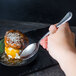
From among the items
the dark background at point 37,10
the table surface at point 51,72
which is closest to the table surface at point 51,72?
the table surface at point 51,72

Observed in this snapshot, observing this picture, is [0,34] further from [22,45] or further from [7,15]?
[7,15]

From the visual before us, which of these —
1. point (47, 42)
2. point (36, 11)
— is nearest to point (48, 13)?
point (36, 11)

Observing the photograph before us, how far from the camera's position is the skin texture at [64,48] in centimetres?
57

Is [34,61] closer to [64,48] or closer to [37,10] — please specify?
[64,48]

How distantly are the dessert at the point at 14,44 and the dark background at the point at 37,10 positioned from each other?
356 mm

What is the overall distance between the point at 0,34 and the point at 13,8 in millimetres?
375

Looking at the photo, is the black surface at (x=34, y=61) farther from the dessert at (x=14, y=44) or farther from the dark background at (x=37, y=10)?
the dark background at (x=37, y=10)

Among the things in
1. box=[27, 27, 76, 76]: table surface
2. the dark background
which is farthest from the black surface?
the dark background

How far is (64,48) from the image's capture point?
1.90 feet

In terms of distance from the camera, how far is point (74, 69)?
0.56 m

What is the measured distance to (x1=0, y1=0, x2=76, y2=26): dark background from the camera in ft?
3.51

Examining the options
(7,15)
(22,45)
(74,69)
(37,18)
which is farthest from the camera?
(7,15)

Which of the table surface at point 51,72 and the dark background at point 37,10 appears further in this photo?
the dark background at point 37,10

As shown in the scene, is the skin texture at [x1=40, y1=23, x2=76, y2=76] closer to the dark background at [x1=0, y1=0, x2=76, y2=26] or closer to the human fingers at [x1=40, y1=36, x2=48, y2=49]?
the human fingers at [x1=40, y1=36, x2=48, y2=49]
